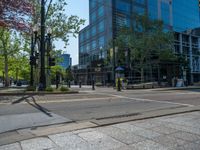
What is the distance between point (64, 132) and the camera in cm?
593

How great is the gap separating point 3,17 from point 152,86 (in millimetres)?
23625

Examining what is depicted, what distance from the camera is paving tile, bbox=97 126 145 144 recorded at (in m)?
5.22

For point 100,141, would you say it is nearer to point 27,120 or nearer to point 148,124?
point 148,124

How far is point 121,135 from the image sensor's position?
566cm

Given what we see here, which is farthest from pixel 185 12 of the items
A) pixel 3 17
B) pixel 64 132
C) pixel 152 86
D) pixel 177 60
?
pixel 64 132

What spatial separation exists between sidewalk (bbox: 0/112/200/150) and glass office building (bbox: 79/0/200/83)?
43.1 metres

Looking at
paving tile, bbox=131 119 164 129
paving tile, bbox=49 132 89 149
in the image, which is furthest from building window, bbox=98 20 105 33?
paving tile, bbox=49 132 89 149

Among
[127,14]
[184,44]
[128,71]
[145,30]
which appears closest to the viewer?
[145,30]

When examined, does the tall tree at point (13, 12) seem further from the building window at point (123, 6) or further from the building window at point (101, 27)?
the building window at point (101, 27)

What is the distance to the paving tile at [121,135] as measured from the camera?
5.22m

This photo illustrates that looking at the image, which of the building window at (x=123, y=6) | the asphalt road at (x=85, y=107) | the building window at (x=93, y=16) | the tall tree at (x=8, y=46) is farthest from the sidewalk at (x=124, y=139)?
the building window at (x=93, y=16)

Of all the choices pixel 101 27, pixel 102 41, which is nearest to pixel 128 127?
pixel 102 41

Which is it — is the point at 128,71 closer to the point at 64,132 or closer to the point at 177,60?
the point at 177,60

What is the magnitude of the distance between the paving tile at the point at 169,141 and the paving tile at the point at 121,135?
389mm
